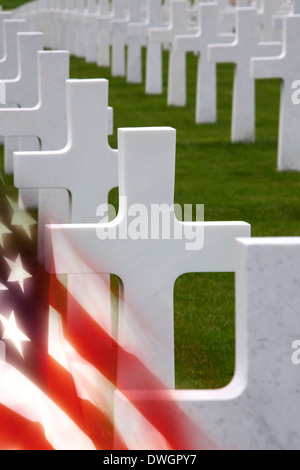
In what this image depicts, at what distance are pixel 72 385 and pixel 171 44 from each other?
8407mm

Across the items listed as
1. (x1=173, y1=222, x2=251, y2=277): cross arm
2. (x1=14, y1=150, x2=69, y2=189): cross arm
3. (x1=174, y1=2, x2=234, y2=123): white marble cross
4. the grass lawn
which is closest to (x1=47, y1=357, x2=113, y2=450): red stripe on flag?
(x1=173, y1=222, x2=251, y2=277): cross arm

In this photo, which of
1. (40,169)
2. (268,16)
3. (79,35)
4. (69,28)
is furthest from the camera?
(69,28)

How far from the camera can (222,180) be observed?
7066 mm

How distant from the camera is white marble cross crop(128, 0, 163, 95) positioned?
11992 millimetres

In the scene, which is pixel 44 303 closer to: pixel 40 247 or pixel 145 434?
pixel 40 247

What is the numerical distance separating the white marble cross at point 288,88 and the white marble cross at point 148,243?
4833 millimetres

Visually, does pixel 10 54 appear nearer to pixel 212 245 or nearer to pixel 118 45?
pixel 212 245

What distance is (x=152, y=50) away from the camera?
12.2 meters

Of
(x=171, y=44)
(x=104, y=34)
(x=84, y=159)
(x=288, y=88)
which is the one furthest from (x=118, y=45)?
(x=84, y=159)

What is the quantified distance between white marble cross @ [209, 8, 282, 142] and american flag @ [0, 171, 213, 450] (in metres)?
4.68

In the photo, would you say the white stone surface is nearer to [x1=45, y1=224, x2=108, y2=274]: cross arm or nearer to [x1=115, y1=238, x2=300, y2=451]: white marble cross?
[x1=45, y1=224, x2=108, y2=274]: cross arm

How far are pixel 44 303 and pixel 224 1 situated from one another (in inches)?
518

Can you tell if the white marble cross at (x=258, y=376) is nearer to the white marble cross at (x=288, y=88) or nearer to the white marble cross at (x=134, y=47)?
the white marble cross at (x=288, y=88)
